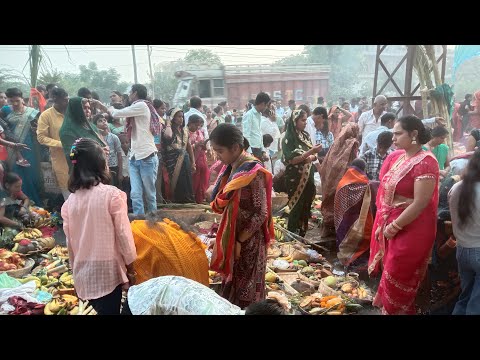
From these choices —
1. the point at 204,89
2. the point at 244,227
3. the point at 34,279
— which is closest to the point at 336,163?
the point at 244,227

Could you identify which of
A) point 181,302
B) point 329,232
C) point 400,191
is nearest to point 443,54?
point 329,232

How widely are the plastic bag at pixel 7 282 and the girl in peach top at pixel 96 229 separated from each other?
3.98ft

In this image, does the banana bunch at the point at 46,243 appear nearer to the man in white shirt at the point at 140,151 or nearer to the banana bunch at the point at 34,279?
the banana bunch at the point at 34,279

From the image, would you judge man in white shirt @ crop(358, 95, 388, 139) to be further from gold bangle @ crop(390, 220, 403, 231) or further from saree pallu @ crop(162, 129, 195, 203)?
gold bangle @ crop(390, 220, 403, 231)

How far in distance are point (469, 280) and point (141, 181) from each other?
373 centimetres

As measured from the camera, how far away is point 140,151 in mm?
4793

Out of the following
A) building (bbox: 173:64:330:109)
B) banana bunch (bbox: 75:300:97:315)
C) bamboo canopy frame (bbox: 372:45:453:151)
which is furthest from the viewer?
building (bbox: 173:64:330:109)

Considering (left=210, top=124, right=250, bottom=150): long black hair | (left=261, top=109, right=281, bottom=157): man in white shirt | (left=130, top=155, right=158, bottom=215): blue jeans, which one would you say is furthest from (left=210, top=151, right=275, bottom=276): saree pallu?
(left=261, top=109, right=281, bottom=157): man in white shirt

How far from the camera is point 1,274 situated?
342cm

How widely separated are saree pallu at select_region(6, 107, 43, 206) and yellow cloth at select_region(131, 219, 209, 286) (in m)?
3.15

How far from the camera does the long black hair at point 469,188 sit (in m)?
2.56

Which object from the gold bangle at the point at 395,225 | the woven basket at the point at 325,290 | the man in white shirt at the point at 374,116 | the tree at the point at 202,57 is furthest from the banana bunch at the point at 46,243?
the man in white shirt at the point at 374,116

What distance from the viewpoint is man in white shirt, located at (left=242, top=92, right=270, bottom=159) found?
19.6 ft

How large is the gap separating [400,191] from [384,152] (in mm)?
1671
